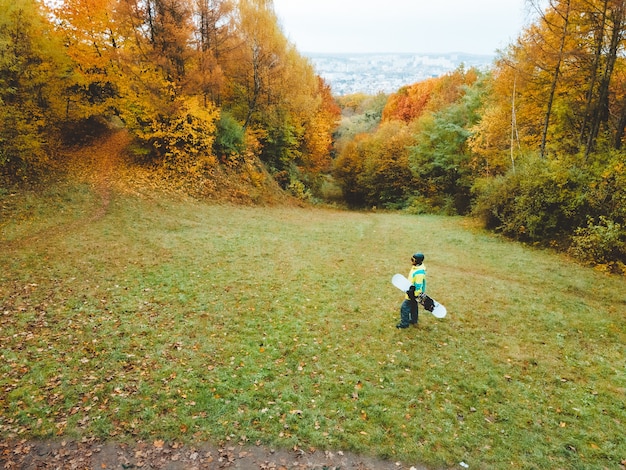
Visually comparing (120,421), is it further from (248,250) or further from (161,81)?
(161,81)

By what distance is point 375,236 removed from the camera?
69.7ft

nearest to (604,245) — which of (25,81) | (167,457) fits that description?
(167,457)

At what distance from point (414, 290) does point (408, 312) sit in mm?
997

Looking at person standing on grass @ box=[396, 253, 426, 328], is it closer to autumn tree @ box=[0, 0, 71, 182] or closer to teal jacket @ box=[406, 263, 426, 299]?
teal jacket @ box=[406, 263, 426, 299]

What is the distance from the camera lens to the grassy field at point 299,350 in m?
6.53

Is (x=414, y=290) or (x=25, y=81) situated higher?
(x=25, y=81)

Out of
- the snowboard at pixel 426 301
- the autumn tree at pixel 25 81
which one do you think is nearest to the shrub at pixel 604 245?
the snowboard at pixel 426 301

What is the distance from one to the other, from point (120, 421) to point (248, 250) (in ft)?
32.5

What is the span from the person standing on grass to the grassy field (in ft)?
1.34

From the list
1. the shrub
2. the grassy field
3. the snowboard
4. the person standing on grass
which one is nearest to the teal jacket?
the person standing on grass

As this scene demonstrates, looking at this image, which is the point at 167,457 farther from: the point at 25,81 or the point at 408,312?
the point at 25,81

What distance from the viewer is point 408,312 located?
1004 centimetres

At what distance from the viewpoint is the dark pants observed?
9.98 metres

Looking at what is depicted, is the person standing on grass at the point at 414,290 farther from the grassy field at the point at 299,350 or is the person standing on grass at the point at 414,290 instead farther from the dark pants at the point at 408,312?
the grassy field at the point at 299,350
